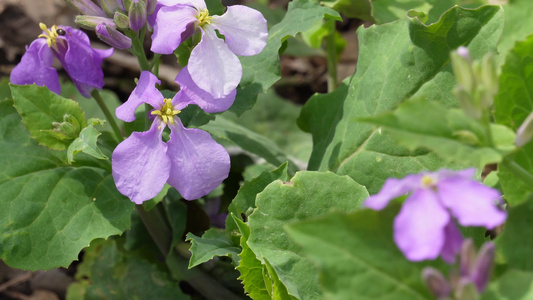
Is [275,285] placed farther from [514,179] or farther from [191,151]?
[514,179]

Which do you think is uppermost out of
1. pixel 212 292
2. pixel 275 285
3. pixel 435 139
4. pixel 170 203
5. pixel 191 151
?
pixel 435 139

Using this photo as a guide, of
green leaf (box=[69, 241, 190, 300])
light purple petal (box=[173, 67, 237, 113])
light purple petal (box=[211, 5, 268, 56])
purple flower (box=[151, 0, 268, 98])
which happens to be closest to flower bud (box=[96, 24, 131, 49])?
purple flower (box=[151, 0, 268, 98])

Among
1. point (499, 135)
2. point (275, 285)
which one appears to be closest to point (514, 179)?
point (499, 135)

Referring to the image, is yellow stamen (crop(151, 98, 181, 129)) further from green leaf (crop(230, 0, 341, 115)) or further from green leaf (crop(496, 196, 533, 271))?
green leaf (crop(496, 196, 533, 271))

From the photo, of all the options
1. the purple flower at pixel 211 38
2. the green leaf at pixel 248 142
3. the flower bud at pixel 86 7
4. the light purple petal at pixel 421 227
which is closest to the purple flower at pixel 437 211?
the light purple petal at pixel 421 227

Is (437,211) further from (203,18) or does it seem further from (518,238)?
(203,18)

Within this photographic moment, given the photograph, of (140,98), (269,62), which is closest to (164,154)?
(140,98)
